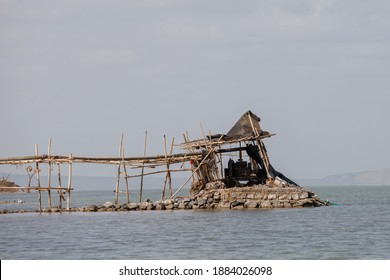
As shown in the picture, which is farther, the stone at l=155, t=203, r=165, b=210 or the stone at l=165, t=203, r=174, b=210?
the stone at l=155, t=203, r=165, b=210

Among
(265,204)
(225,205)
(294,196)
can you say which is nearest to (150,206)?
(225,205)

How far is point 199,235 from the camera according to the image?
3647 centimetres

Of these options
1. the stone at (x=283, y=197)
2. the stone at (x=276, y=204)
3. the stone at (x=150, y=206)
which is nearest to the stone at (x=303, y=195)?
the stone at (x=283, y=197)

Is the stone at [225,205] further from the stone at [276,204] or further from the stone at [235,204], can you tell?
the stone at [276,204]

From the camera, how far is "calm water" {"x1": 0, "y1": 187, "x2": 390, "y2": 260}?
3120 cm

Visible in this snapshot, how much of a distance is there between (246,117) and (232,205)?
5500 millimetres

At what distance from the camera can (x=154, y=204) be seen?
48594 millimetres

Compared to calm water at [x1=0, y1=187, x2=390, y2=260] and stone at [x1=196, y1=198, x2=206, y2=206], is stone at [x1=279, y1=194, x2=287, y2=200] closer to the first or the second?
calm water at [x1=0, y1=187, x2=390, y2=260]

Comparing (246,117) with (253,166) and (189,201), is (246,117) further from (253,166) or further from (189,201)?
(189,201)

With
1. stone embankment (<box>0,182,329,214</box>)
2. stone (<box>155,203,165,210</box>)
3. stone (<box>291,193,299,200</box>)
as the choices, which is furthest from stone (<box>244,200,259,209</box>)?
stone (<box>155,203,165,210</box>)

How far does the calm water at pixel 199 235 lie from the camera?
1228 inches
